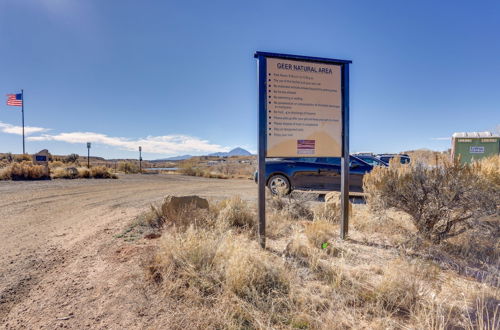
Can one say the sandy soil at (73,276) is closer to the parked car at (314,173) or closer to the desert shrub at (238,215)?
the desert shrub at (238,215)

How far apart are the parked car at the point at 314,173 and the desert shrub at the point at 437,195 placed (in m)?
3.92

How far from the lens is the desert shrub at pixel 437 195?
3.12 metres

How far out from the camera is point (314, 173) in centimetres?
775

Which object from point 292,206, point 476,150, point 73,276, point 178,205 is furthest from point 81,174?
point 476,150

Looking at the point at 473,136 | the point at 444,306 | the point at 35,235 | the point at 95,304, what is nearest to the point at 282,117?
the point at 444,306

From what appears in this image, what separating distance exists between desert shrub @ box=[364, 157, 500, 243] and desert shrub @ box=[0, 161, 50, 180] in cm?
1739

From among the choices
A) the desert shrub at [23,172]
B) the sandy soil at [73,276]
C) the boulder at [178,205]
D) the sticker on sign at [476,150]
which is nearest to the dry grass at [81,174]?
the desert shrub at [23,172]

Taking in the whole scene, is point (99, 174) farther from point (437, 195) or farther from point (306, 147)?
point (437, 195)

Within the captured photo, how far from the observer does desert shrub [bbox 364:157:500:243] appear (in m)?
3.12

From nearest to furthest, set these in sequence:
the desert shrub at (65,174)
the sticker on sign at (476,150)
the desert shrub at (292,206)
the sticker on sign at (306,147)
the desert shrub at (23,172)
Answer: the sticker on sign at (306,147) → the desert shrub at (292,206) → the sticker on sign at (476,150) → the desert shrub at (23,172) → the desert shrub at (65,174)

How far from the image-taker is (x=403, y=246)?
10.9 feet

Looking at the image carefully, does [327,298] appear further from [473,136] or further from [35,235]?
[473,136]

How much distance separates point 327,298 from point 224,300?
0.91m

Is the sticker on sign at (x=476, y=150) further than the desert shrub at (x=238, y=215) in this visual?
Yes
